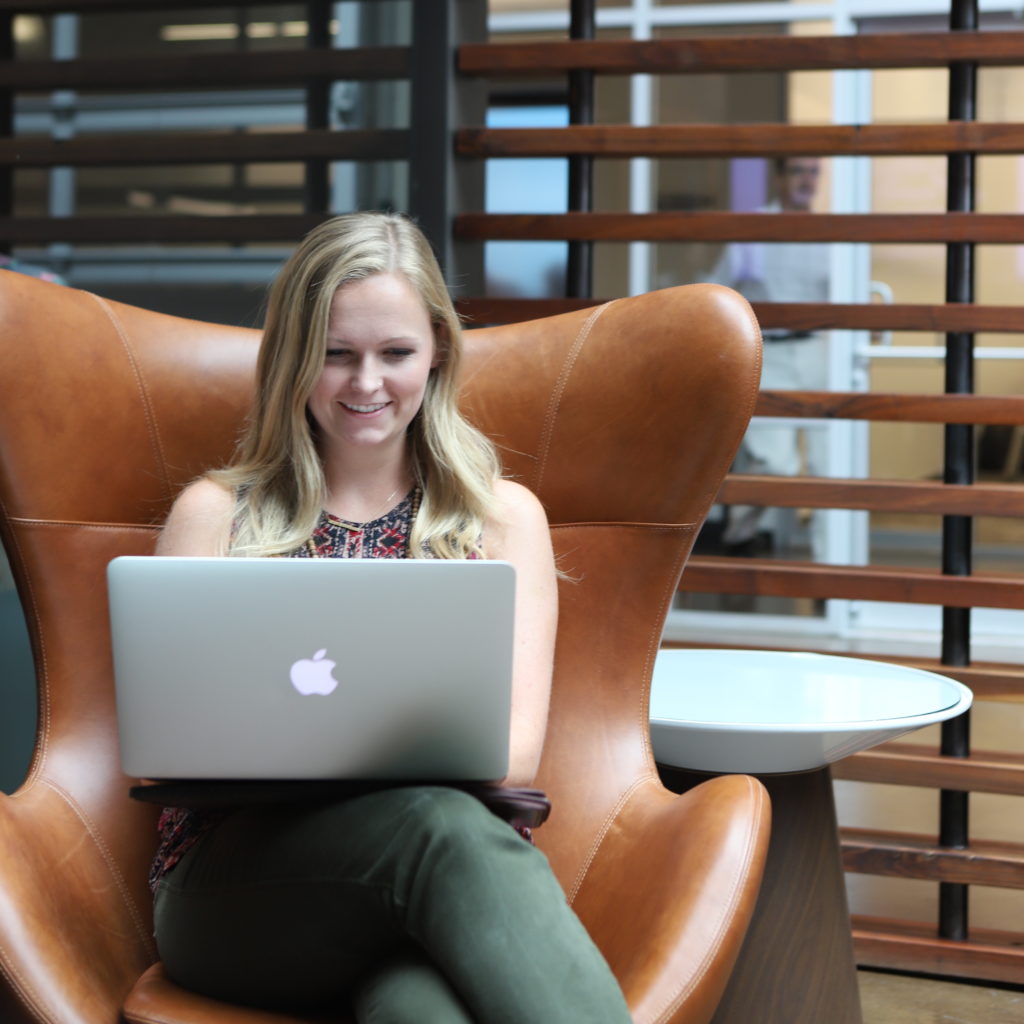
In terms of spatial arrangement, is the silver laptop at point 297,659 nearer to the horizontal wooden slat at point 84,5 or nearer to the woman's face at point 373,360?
the woman's face at point 373,360

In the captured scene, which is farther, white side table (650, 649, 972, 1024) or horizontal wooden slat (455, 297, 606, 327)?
horizontal wooden slat (455, 297, 606, 327)

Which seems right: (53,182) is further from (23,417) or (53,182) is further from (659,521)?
(659,521)

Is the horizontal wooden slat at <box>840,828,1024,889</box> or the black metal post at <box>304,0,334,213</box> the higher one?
the black metal post at <box>304,0,334,213</box>

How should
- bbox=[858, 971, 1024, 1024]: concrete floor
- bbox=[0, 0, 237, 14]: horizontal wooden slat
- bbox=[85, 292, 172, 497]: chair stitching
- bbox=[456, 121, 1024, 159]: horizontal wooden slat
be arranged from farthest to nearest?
bbox=[0, 0, 237, 14]: horizontal wooden slat → bbox=[456, 121, 1024, 159]: horizontal wooden slat → bbox=[858, 971, 1024, 1024]: concrete floor → bbox=[85, 292, 172, 497]: chair stitching

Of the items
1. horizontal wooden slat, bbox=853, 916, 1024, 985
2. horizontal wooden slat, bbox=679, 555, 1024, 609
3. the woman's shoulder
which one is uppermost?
the woman's shoulder

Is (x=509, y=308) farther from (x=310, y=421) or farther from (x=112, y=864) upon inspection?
(x=112, y=864)

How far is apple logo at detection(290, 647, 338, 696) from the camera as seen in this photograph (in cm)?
116

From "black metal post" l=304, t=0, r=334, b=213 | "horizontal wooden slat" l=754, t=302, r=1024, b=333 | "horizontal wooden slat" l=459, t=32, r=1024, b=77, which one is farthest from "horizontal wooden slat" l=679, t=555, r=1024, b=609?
"black metal post" l=304, t=0, r=334, b=213

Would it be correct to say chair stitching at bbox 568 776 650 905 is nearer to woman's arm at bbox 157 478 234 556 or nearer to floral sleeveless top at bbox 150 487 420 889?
floral sleeveless top at bbox 150 487 420 889

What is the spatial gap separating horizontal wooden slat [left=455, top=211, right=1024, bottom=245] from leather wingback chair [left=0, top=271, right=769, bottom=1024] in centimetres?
67

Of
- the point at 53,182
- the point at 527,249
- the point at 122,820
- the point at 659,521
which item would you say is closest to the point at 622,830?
the point at 659,521

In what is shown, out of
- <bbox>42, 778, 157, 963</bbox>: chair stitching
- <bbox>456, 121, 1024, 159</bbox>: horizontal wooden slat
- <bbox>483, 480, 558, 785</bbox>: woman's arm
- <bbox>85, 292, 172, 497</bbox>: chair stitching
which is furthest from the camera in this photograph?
<bbox>456, 121, 1024, 159</bbox>: horizontal wooden slat

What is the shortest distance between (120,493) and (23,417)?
17 cm

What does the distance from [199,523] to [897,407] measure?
1.38m
